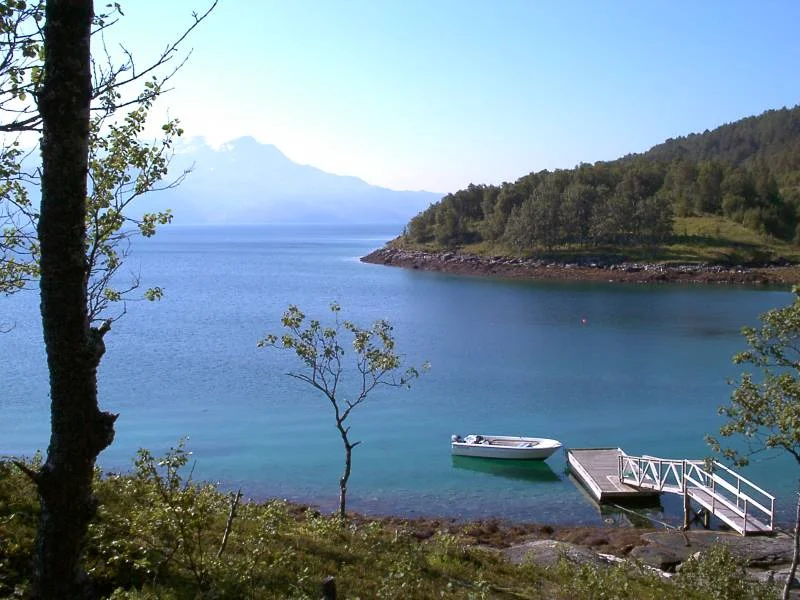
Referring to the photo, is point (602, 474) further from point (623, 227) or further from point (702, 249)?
point (623, 227)

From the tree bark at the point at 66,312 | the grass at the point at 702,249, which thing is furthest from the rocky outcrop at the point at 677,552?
the grass at the point at 702,249

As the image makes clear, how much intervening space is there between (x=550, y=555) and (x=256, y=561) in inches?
352

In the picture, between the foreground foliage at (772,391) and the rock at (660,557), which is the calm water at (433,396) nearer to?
the rock at (660,557)

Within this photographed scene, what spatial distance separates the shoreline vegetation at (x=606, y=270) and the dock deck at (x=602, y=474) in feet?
222

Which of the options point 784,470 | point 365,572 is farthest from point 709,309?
point 365,572

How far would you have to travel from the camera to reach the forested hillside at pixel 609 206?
10831 cm

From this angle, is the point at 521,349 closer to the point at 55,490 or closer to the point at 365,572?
the point at 365,572

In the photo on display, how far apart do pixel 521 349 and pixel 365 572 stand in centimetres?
4220

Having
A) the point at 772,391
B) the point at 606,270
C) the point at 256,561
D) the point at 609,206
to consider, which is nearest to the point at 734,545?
the point at 772,391

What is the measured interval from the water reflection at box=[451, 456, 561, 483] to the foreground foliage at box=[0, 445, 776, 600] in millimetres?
13684

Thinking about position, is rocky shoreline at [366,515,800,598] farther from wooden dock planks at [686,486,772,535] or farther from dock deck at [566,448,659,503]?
dock deck at [566,448,659,503]

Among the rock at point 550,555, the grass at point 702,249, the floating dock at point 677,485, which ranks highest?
the grass at point 702,249

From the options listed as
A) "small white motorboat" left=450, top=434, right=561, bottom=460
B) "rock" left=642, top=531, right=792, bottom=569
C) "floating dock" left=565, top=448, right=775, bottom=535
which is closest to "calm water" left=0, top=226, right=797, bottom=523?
"small white motorboat" left=450, top=434, right=561, bottom=460

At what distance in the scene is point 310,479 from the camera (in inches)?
1049
